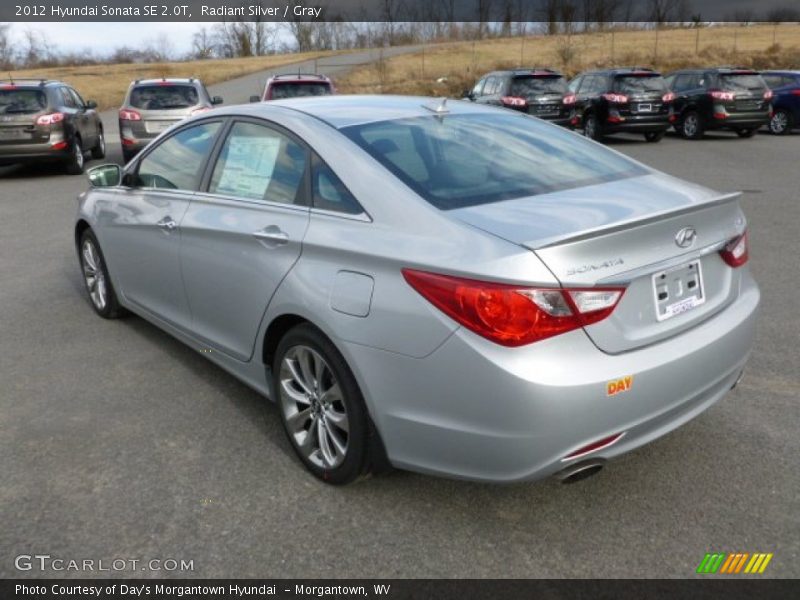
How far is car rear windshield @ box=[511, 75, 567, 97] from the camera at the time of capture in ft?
56.3

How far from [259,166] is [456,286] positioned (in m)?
1.56

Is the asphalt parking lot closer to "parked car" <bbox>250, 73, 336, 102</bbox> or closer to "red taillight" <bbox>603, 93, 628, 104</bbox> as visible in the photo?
"parked car" <bbox>250, 73, 336, 102</bbox>

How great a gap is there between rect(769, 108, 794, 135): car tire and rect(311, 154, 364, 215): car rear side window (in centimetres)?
1893

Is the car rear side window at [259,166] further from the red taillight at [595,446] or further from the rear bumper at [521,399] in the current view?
the red taillight at [595,446]

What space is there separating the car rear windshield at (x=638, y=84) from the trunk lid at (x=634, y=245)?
15343 millimetres

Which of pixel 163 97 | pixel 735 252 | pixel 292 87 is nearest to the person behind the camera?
pixel 735 252

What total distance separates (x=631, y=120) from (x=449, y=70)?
30.1 metres

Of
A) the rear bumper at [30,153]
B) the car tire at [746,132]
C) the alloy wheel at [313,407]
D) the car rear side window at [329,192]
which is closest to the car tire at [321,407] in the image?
the alloy wheel at [313,407]

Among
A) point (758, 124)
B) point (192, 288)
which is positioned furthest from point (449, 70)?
point (192, 288)

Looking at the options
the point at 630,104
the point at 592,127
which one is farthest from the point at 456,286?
the point at 592,127

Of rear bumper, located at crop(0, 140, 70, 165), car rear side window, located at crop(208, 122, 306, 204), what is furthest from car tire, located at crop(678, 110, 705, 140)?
car rear side window, located at crop(208, 122, 306, 204)

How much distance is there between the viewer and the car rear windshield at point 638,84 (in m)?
17.2

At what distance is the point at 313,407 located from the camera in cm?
324

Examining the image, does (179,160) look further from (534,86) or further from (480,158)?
(534,86)
